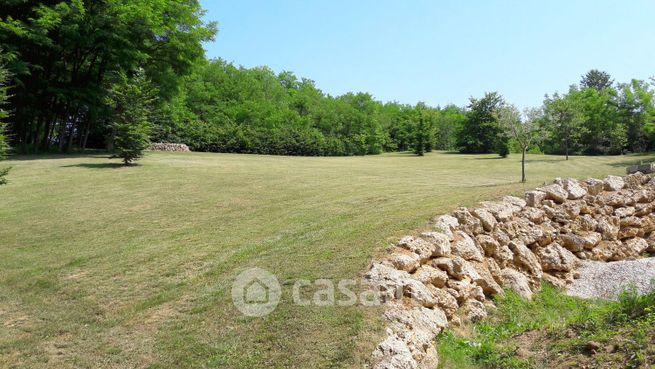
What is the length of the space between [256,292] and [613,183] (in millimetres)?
13939

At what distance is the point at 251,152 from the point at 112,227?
30085mm

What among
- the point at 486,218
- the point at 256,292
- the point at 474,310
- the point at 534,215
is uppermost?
the point at 486,218

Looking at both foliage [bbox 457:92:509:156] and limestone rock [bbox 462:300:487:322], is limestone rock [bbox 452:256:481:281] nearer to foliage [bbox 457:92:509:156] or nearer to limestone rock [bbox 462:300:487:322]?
limestone rock [bbox 462:300:487:322]

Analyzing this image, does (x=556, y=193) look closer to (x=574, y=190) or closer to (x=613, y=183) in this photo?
(x=574, y=190)

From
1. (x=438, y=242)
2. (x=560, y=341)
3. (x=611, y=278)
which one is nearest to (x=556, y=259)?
(x=611, y=278)

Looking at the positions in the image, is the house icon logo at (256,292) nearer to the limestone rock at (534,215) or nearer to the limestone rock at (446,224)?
the limestone rock at (446,224)

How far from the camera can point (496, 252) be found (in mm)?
9492

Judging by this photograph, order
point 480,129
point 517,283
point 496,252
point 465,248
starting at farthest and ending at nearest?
point 480,129, point 496,252, point 517,283, point 465,248

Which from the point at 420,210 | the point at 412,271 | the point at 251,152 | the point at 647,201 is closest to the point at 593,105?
the point at 251,152

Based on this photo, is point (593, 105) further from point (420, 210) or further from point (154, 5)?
point (420, 210)

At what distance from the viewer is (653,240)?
1288 cm

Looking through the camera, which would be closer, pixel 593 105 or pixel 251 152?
pixel 251 152

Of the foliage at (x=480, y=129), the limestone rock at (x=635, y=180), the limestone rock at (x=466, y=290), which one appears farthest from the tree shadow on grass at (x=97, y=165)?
the foliage at (x=480, y=129)

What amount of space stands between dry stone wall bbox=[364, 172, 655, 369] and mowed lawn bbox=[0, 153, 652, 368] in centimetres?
54
